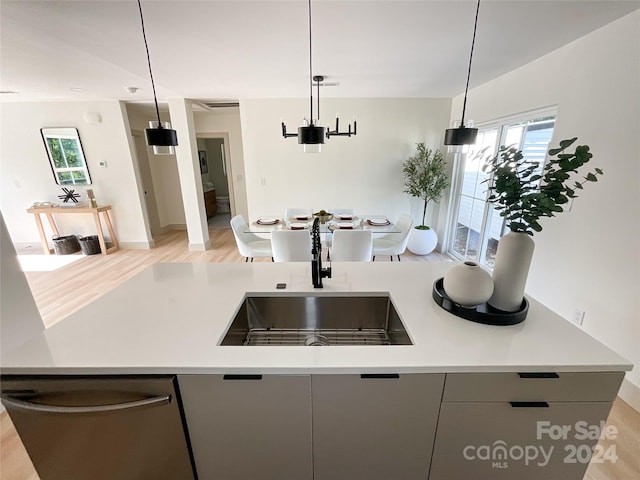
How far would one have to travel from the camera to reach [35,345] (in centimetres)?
97

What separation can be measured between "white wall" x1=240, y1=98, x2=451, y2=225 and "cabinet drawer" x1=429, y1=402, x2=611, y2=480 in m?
3.84

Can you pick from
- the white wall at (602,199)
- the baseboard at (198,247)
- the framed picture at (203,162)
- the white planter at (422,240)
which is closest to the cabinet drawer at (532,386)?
the white wall at (602,199)

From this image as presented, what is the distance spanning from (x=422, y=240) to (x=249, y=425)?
3895mm

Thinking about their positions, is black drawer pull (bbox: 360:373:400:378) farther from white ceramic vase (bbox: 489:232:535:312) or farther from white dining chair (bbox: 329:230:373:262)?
white dining chair (bbox: 329:230:373:262)

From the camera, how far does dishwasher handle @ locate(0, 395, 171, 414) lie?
0.86 metres

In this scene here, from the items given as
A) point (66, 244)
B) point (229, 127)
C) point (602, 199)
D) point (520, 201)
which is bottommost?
point (66, 244)

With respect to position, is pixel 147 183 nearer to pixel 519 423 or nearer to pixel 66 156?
pixel 66 156

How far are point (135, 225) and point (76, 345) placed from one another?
Answer: 4531 mm

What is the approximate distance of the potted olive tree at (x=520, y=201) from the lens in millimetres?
922

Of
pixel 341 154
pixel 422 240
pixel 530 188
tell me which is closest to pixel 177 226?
pixel 341 154

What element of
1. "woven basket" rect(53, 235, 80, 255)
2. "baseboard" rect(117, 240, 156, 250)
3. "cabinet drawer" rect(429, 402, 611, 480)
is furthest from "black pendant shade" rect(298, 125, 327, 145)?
"woven basket" rect(53, 235, 80, 255)

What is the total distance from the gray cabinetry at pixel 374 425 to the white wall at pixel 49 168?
5035 millimetres

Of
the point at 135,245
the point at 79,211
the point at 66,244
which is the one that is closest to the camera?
the point at 79,211

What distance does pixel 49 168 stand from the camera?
4402mm
